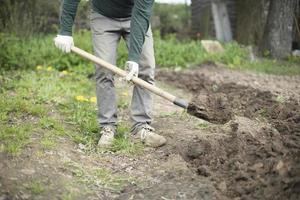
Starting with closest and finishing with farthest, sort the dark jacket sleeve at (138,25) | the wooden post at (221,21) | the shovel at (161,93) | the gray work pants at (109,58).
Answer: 1. the dark jacket sleeve at (138,25)
2. the shovel at (161,93)
3. the gray work pants at (109,58)
4. the wooden post at (221,21)

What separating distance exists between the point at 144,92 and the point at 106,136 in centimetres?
60

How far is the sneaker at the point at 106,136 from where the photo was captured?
4703 millimetres

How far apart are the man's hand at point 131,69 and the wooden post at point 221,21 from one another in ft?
25.2

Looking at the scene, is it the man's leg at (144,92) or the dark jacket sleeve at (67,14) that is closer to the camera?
the dark jacket sleeve at (67,14)

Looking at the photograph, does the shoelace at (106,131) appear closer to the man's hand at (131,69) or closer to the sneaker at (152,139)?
the sneaker at (152,139)

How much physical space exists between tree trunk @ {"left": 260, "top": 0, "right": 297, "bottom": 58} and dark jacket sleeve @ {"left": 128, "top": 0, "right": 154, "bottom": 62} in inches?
234

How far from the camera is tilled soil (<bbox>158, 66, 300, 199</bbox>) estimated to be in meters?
3.40

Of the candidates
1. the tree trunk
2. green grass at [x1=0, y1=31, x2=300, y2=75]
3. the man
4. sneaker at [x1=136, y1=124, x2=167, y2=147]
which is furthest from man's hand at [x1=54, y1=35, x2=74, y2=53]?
the tree trunk

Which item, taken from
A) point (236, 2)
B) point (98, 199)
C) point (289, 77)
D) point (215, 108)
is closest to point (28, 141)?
point (98, 199)

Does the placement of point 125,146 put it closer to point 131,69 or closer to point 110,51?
point 131,69

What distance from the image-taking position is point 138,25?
4410 mm

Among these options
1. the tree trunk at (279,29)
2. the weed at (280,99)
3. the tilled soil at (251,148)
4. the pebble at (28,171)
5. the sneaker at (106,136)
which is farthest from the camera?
the tree trunk at (279,29)

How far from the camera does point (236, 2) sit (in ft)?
40.5

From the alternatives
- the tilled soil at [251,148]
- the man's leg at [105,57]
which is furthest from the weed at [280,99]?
the man's leg at [105,57]
